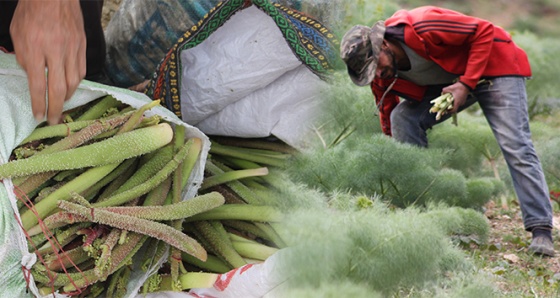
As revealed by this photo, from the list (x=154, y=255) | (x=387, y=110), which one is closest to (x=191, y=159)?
(x=154, y=255)

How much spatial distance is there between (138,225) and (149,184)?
98mm

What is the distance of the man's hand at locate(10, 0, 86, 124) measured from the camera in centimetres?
99

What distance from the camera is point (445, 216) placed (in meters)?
1.71

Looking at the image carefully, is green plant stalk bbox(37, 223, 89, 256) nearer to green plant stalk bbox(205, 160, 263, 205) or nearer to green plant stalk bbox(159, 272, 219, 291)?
green plant stalk bbox(159, 272, 219, 291)

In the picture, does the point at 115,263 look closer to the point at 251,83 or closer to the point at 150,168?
the point at 150,168

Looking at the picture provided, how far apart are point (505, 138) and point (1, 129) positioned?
1.56 metres

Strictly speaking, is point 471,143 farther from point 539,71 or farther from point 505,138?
point 539,71

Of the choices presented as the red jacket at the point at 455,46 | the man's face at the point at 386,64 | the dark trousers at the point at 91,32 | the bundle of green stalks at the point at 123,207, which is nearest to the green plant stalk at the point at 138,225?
the bundle of green stalks at the point at 123,207

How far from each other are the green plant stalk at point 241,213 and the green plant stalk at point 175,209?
0.06 m

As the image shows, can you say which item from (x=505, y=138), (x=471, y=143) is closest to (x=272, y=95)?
(x=505, y=138)

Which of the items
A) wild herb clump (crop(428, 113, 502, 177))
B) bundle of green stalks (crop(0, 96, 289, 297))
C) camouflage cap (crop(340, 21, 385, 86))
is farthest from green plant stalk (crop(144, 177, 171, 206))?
wild herb clump (crop(428, 113, 502, 177))

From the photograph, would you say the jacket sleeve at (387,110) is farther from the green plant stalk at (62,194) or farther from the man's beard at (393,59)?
the green plant stalk at (62,194)

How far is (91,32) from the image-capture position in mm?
1371

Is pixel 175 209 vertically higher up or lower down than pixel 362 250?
higher up
